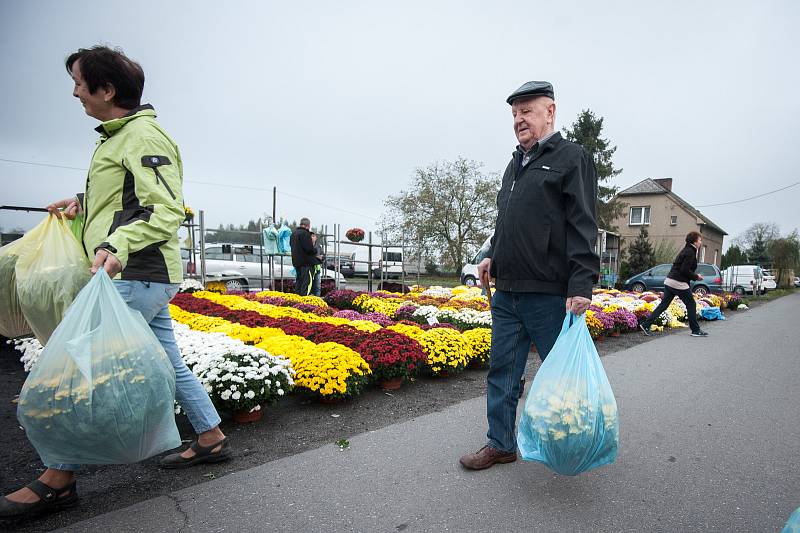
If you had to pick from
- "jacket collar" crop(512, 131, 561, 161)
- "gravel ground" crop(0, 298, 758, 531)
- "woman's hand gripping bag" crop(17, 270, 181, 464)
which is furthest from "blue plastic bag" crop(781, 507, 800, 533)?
"woman's hand gripping bag" crop(17, 270, 181, 464)

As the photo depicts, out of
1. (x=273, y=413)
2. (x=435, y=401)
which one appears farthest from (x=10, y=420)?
(x=435, y=401)

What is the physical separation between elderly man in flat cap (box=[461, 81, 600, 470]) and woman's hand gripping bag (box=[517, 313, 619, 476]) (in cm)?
23

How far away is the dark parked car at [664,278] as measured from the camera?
19531 mm

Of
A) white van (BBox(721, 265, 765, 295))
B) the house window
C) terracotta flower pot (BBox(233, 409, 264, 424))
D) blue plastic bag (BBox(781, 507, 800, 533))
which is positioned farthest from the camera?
the house window

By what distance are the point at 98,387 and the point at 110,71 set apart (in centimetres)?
154

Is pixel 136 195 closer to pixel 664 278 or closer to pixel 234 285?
pixel 234 285

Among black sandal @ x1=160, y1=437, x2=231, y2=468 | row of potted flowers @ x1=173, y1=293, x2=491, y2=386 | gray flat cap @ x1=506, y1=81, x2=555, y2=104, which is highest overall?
gray flat cap @ x1=506, y1=81, x2=555, y2=104

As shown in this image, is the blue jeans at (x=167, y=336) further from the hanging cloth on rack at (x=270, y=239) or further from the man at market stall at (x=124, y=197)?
the hanging cloth on rack at (x=270, y=239)

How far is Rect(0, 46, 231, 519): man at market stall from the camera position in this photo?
2236 millimetres

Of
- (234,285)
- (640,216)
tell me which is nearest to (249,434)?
(234,285)

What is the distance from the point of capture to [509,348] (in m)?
2.78

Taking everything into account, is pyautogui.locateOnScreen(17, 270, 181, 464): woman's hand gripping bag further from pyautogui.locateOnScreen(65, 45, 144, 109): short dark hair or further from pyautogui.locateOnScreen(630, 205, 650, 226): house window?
pyautogui.locateOnScreen(630, 205, 650, 226): house window

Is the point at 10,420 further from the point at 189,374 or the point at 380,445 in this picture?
the point at 380,445

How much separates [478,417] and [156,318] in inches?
99.4
